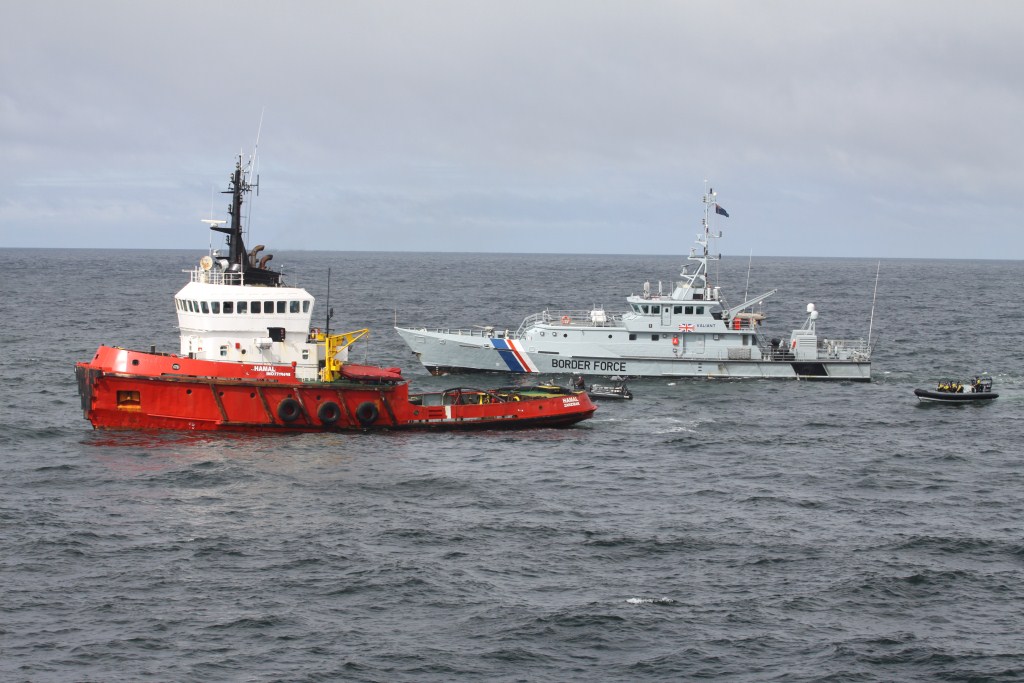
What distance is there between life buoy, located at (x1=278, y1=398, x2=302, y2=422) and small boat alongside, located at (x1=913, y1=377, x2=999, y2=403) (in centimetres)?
3097

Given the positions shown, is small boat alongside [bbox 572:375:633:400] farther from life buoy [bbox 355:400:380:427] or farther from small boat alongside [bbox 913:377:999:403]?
small boat alongside [bbox 913:377:999:403]

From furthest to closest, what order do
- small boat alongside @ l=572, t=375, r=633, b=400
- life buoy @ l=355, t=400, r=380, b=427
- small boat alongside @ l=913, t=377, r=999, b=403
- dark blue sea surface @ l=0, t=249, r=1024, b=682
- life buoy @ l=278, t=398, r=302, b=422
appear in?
1. small boat alongside @ l=572, t=375, r=633, b=400
2. small boat alongside @ l=913, t=377, r=999, b=403
3. life buoy @ l=355, t=400, r=380, b=427
4. life buoy @ l=278, t=398, r=302, b=422
5. dark blue sea surface @ l=0, t=249, r=1024, b=682

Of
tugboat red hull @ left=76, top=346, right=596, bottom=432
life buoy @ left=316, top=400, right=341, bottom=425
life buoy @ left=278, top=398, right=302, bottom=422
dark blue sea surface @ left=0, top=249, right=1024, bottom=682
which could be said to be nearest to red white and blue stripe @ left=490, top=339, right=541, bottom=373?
dark blue sea surface @ left=0, top=249, right=1024, bottom=682

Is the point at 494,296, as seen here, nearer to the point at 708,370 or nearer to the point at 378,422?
the point at 708,370

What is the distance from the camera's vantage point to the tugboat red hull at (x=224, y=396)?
43.8 metres

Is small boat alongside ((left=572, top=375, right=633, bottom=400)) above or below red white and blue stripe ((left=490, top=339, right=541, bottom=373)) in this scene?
below

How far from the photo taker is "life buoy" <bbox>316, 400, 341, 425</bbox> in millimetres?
45094

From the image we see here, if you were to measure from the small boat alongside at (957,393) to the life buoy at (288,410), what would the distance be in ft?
102

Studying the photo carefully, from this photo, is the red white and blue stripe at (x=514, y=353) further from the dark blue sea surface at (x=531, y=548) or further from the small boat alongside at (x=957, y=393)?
the small boat alongside at (x=957, y=393)

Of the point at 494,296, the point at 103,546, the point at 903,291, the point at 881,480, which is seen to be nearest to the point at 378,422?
the point at 103,546

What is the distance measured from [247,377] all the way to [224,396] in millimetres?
1133

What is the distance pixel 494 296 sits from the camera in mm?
134500

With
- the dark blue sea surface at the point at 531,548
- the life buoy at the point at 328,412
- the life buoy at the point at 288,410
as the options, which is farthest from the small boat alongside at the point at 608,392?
the life buoy at the point at 288,410

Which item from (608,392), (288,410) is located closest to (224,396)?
(288,410)
